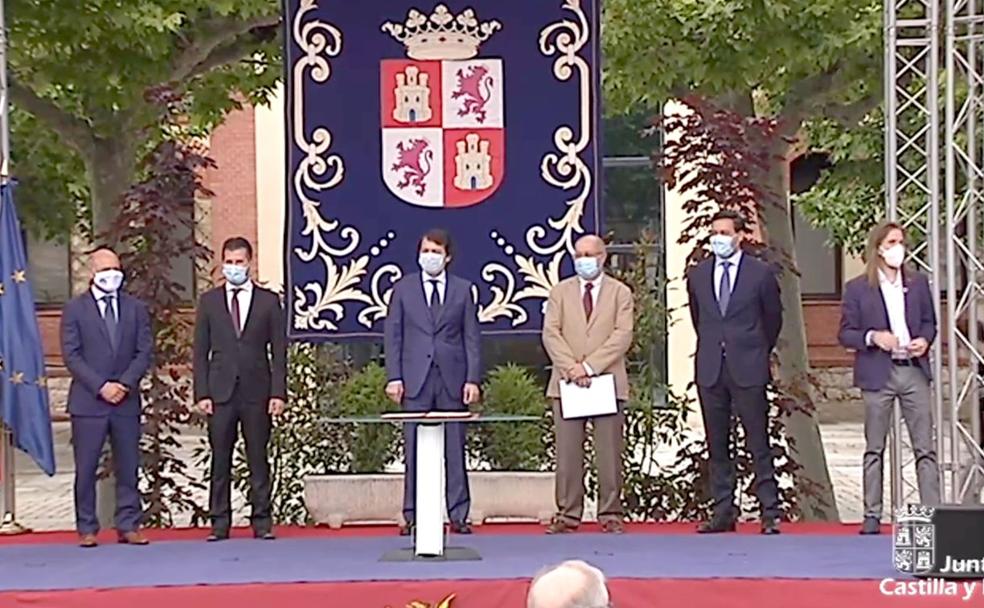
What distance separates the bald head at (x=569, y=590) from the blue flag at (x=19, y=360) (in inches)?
200

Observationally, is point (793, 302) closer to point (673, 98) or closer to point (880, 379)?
point (673, 98)

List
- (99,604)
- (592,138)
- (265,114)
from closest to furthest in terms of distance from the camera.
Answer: (99,604) → (592,138) → (265,114)

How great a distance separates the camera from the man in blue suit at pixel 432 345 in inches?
330

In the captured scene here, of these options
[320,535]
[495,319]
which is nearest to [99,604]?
[320,535]

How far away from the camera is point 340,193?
9.87 metres

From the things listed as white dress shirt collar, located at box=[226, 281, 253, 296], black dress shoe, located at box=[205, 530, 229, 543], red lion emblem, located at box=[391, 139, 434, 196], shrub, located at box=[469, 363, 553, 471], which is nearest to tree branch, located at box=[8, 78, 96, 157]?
red lion emblem, located at box=[391, 139, 434, 196]

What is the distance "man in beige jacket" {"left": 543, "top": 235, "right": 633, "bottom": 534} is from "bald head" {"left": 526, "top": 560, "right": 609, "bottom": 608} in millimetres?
4878

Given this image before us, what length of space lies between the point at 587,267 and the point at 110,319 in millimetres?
2492

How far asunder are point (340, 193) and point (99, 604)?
366 centimetres

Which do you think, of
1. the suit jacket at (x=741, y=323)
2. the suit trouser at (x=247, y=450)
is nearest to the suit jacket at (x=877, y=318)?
the suit jacket at (x=741, y=323)

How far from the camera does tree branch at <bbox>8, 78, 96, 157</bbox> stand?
11.6 metres

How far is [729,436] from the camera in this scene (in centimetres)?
866

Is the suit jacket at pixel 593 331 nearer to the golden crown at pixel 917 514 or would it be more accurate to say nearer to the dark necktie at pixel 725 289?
the dark necktie at pixel 725 289

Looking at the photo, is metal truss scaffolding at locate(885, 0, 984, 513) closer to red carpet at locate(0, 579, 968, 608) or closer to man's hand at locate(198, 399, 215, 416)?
red carpet at locate(0, 579, 968, 608)
